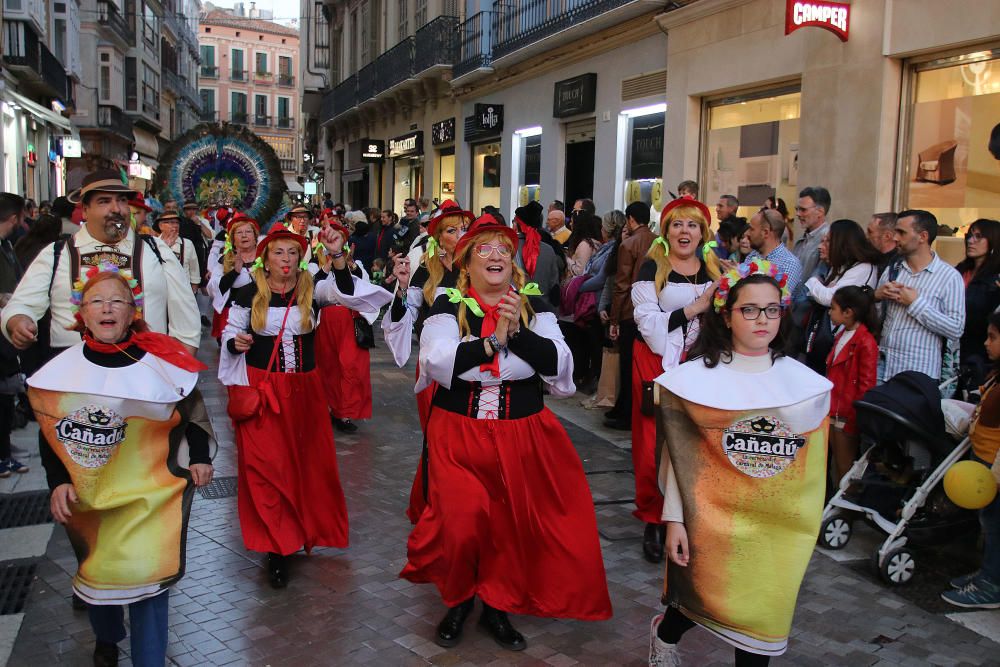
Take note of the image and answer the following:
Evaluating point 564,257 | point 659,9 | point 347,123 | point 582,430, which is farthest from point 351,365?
point 347,123

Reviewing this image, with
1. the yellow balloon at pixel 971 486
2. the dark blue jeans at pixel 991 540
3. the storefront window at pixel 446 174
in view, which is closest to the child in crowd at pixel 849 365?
the yellow balloon at pixel 971 486

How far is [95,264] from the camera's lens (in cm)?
475

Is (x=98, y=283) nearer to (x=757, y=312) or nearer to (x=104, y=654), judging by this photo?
(x=104, y=654)

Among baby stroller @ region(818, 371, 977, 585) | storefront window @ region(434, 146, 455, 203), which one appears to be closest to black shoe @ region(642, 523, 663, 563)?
baby stroller @ region(818, 371, 977, 585)

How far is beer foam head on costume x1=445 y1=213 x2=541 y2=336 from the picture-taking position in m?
4.26

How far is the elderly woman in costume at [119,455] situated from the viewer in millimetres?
3549

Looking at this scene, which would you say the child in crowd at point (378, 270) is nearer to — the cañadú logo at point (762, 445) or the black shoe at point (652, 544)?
the black shoe at point (652, 544)

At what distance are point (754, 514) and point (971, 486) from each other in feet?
7.41

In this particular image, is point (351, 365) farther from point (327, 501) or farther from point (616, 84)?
point (616, 84)

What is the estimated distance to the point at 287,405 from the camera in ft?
17.3

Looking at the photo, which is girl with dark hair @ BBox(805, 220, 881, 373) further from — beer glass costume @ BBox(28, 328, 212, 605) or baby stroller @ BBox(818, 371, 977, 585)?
beer glass costume @ BBox(28, 328, 212, 605)

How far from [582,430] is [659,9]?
710 centimetres

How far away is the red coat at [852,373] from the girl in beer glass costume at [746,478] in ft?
9.48

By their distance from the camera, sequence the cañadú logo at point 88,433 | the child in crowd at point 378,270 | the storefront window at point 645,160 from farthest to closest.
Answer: the child in crowd at point 378,270 → the storefront window at point 645,160 → the cañadú logo at point 88,433
